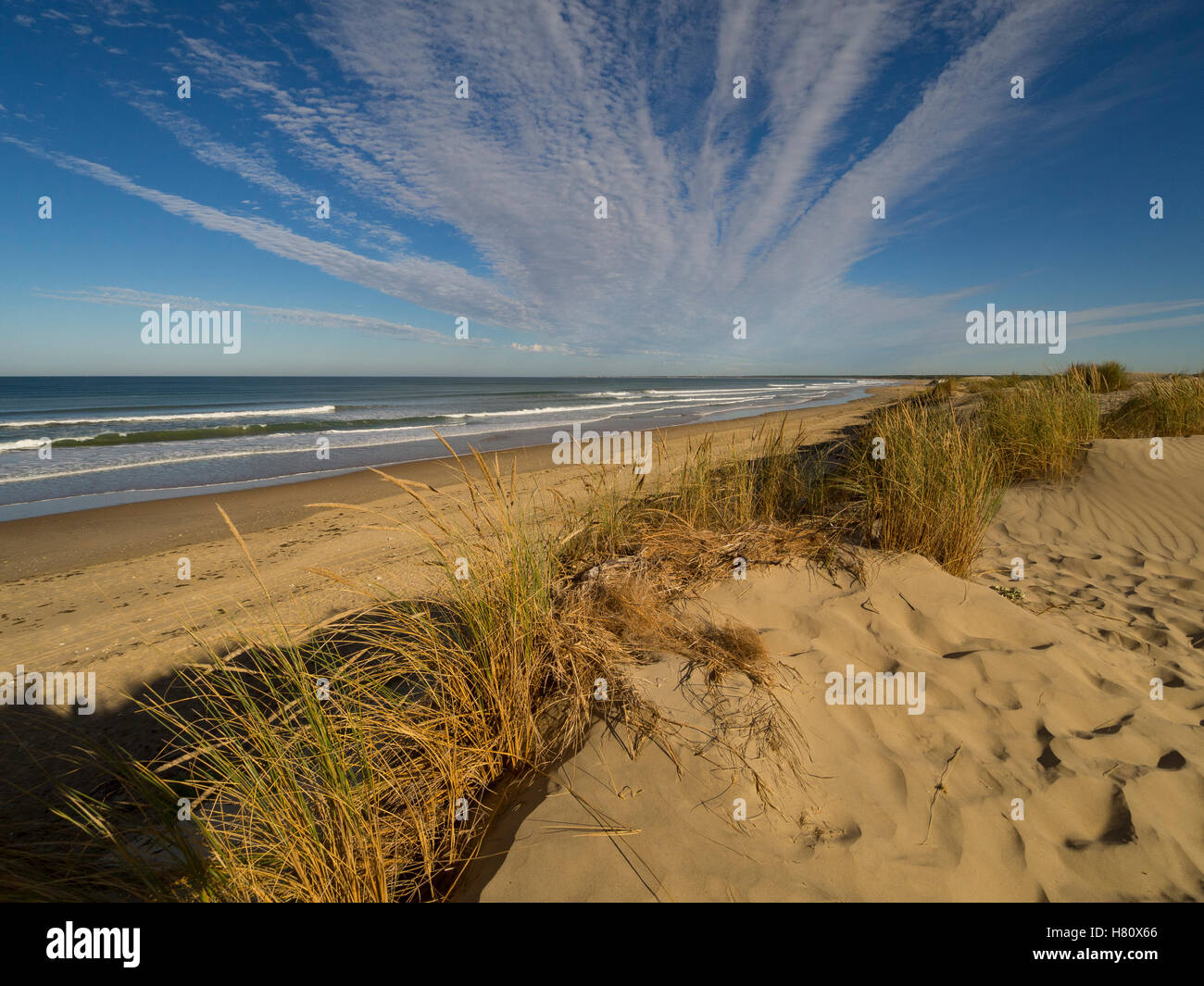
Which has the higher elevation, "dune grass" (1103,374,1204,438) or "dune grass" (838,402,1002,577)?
"dune grass" (1103,374,1204,438)

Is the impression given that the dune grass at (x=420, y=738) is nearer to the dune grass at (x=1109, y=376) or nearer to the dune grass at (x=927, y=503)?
the dune grass at (x=927, y=503)

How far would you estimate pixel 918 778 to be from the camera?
225cm

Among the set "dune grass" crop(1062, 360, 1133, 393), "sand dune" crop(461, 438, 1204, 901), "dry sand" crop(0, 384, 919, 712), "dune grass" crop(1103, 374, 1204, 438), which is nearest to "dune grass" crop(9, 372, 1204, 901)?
"sand dune" crop(461, 438, 1204, 901)

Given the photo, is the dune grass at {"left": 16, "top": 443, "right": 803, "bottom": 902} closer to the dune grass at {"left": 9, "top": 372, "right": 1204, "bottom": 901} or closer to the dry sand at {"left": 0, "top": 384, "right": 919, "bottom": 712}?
the dune grass at {"left": 9, "top": 372, "right": 1204, "bottom": 901}

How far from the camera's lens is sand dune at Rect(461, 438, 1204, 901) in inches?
71.7

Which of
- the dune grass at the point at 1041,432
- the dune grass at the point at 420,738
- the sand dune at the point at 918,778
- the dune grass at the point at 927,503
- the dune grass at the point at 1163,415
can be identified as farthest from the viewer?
the dune grass at the point at 1163,415

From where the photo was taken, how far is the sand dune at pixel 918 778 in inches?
71.7

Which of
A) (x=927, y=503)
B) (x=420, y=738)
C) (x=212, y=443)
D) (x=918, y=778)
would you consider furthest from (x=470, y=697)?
(x=212, y=443)

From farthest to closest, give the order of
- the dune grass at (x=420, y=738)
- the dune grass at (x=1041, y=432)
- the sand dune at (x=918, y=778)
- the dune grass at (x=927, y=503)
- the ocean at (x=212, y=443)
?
1. the ocean at (x=212, y=443)
2. the dune grass at (x=1041, y=432)
3. the dune grass at (x=927, y=503)
4. the sand dune at (x=918, y=778)
5. the dune grass at (x=420, y=738)

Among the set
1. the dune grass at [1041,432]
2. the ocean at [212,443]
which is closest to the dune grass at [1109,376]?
the dune grass at [1041,432]

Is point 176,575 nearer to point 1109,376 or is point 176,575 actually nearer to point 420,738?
point 420,738

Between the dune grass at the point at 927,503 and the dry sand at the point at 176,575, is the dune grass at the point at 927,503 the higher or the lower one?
the higher one
